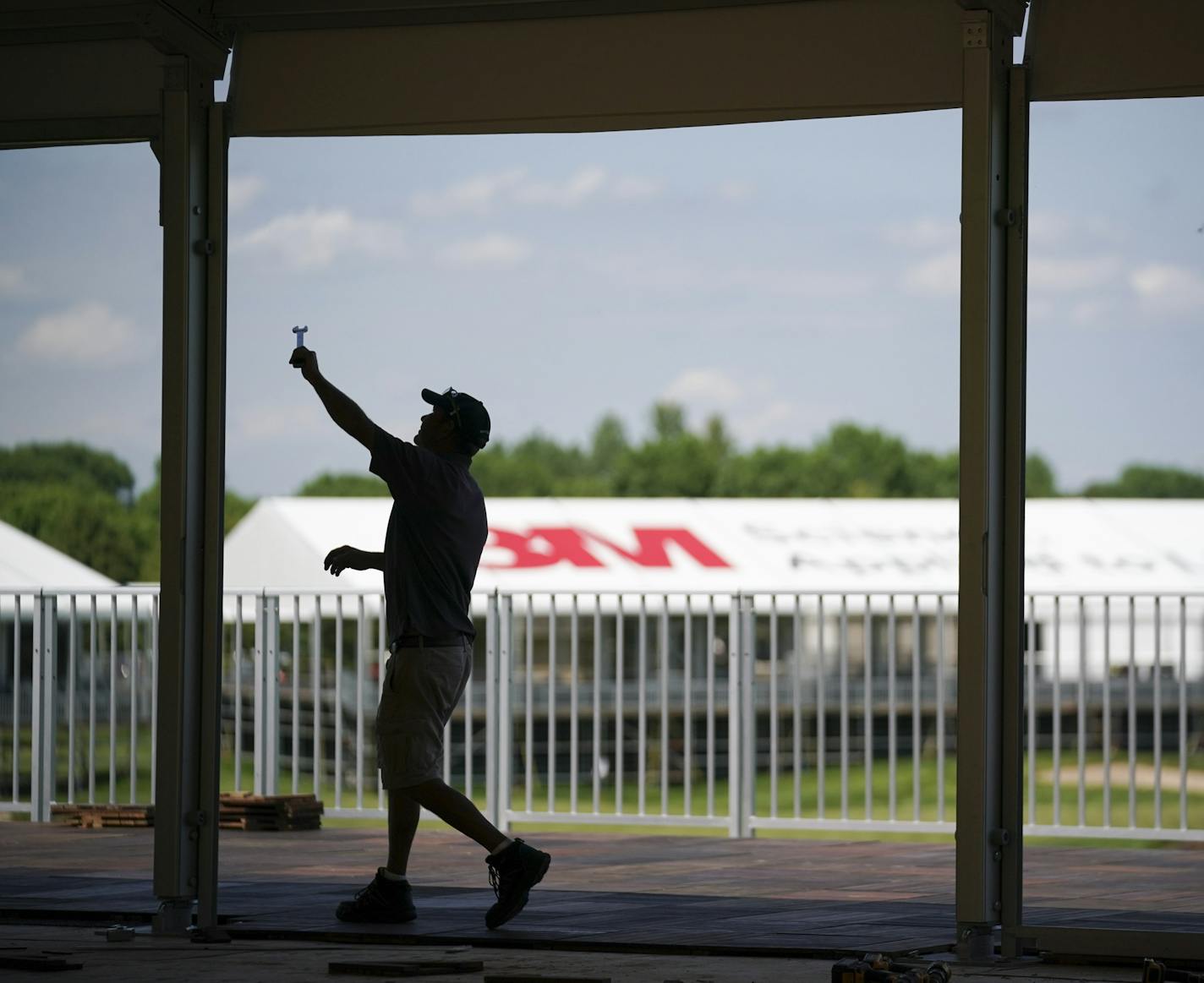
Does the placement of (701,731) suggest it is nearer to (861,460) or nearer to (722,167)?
(861,460)

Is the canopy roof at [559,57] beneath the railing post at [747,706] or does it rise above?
above

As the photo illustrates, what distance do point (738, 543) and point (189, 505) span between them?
21431mm

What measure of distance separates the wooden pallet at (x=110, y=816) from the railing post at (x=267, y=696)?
1.47ft

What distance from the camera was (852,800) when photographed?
33.3 meters

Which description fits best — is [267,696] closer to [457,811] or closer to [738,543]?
[457,811]

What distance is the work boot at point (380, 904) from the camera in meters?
4.04

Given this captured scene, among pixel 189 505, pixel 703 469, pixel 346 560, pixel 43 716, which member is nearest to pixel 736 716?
pixel 43 716

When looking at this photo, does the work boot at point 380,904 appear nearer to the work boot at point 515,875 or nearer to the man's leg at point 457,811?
the man's leg at point 457,811

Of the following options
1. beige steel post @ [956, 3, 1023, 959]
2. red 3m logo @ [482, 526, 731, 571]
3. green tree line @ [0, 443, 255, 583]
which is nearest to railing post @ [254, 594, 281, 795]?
beige steel post @ [956, 3, 1023, 959]

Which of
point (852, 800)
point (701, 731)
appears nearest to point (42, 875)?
point (701, 731)

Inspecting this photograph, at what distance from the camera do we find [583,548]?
23.4m

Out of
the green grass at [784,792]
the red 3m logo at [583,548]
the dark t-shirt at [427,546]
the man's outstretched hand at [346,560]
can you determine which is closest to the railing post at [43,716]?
the green grass at [784,792]

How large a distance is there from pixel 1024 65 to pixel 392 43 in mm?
1384

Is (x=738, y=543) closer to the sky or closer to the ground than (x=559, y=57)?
closer to the ground
